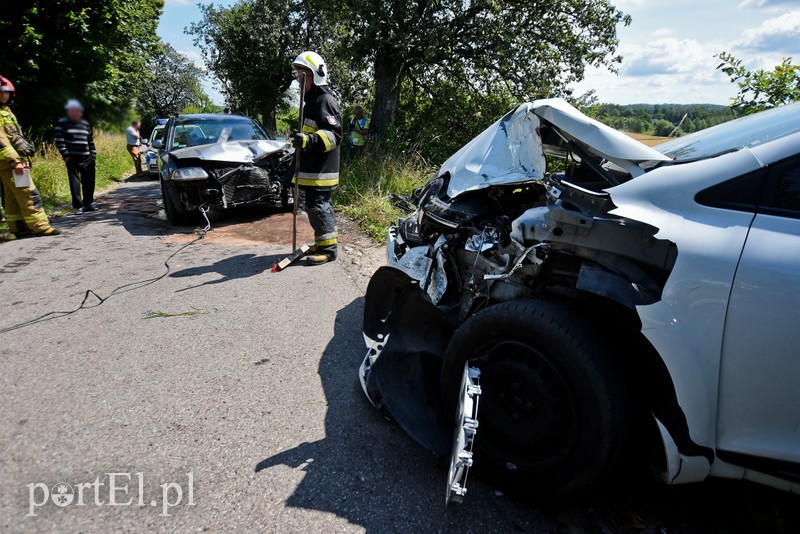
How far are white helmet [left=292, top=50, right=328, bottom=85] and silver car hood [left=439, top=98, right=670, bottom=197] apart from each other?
9.17ft

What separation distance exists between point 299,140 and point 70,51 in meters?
2.87

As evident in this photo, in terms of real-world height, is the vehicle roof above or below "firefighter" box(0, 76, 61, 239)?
above

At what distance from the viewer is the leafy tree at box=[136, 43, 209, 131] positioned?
514 cm

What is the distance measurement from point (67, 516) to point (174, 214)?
5798 millimetres

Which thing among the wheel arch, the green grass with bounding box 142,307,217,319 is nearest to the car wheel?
the green grass with bounding box 142,307,217,319

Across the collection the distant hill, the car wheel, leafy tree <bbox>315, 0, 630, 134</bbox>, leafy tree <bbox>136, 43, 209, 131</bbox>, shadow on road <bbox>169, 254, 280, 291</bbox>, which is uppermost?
leafy tree <bbox>315, 0, 630, 134</bbox>

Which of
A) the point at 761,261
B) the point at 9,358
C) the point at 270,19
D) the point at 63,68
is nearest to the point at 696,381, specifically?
the point at 761,261

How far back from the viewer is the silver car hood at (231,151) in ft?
21.2

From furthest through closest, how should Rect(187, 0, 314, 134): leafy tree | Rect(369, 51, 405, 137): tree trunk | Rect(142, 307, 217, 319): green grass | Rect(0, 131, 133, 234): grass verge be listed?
Rect(187, 0, 314, 134): leafy tree → Rect(369, 51, 405, 137): tree trunk → Rect(0, 131, 133, 234): grass verge → Rect(142, 307, 217, 319): green grass

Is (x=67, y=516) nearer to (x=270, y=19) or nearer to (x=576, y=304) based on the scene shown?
(x=576, y=304)

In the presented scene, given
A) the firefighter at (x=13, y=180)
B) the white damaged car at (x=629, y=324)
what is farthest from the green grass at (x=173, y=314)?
the firefighter at (x=13, y=180)

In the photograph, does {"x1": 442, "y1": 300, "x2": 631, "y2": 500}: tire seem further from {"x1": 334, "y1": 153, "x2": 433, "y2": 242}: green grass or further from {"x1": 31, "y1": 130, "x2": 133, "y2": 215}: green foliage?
{"x1": 31, "y1": 130, "x2": 133, "y2": 215}: green foliage

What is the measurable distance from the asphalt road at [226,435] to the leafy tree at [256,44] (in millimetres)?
18656

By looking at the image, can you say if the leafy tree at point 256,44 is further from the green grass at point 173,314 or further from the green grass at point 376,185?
the green grass at point 173,314
